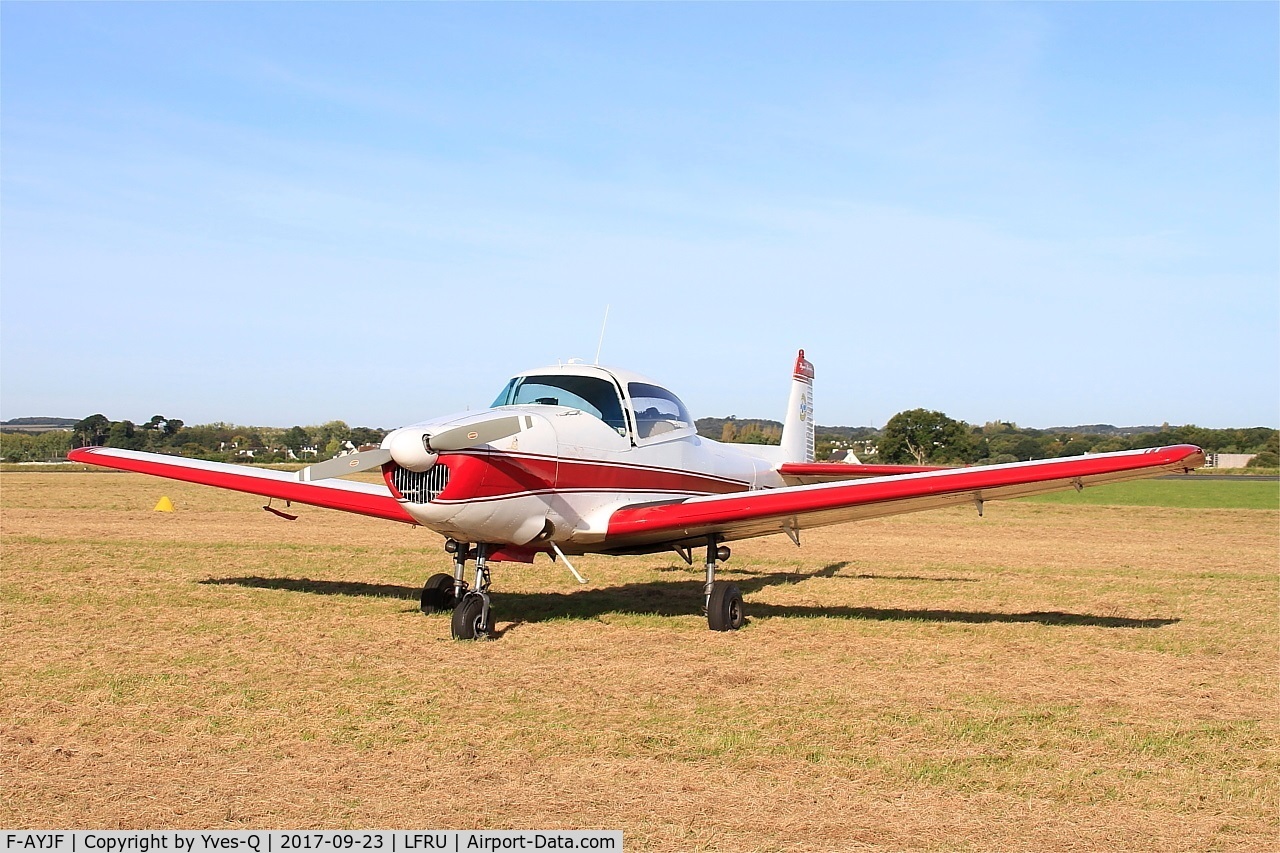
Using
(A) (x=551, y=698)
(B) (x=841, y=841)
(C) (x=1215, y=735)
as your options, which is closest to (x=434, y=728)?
(A) (x=551, y=698)

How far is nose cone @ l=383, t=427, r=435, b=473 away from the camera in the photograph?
7863 millimetres

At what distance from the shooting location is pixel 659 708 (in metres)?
6.22

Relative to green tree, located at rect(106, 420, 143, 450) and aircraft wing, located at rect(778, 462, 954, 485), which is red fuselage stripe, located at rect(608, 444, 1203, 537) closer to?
aircraft wing, located at rect(778, 462, 954, 485)

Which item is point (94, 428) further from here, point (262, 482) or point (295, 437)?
point (262, 482)

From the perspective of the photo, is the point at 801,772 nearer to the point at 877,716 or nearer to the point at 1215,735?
the point at 877,716

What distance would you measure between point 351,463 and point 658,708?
3331 millimetres

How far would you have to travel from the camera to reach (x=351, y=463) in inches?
321

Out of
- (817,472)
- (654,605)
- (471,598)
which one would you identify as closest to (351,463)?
(471,598)

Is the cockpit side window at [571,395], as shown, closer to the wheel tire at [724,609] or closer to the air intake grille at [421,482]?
the air intake grille at [421,482]

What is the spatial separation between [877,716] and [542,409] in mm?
4317

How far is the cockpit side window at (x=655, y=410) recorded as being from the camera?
10.2 m

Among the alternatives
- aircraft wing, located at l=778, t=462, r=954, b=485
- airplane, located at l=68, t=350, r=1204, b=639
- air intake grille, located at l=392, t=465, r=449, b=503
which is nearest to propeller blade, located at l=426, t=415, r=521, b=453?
airplane, located at l=68, t=350, r=1204, b=639

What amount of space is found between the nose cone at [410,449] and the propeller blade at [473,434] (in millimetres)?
67

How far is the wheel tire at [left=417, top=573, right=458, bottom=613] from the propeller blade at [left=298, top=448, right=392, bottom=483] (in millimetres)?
2127
